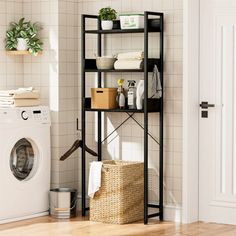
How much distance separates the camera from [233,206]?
6.06 m

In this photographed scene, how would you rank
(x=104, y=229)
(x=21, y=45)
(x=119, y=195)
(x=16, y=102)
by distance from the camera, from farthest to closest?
1. (x=21, y=45)
2. (x=16, y=102)
3. (x=119, y=195)
4. (x=104, y=229)

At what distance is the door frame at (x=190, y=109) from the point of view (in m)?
6.07

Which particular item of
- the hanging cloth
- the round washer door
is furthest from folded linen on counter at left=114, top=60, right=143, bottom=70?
the round washer door

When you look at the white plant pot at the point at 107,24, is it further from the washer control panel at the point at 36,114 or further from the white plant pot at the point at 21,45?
the washer control panel at the point at 36,114

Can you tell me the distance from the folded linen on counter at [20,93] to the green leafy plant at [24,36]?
380 mm

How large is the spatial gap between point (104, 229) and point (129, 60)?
1.40m

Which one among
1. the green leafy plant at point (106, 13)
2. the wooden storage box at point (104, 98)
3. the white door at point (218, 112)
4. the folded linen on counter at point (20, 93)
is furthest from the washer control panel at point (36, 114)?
the white door at point (218, 112)

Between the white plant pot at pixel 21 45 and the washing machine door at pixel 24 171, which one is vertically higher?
the white plant pot at pixel 21 45

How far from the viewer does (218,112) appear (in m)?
6.11

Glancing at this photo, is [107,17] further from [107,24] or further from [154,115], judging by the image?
[154,115]

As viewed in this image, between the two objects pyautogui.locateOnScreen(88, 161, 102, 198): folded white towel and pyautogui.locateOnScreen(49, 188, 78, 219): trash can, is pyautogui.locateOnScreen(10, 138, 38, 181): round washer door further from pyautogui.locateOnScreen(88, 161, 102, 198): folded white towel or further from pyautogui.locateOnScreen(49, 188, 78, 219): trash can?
pyautogui.locateOnScreen(88, 161, 102, 198): folded white towel

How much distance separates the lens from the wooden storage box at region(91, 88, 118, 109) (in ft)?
20.5

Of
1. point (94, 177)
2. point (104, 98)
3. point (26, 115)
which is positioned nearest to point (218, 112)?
point (104, 98)

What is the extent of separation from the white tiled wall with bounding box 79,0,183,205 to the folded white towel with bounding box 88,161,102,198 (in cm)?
40
